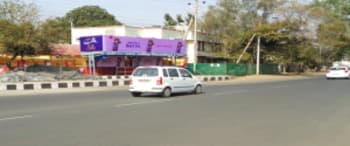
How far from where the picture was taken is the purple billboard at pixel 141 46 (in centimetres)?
4269

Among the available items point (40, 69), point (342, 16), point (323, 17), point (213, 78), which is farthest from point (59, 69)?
point (342, 16)

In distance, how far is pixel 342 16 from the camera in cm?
10381

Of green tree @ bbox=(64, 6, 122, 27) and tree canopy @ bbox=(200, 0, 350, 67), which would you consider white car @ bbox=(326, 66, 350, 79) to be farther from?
green tree @ bbox=(64, 6, 122, 27)

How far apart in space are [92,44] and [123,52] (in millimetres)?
3244

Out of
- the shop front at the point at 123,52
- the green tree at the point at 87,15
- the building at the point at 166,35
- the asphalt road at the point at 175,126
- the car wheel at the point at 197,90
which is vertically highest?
Answer: the green tree at the point at 87,15

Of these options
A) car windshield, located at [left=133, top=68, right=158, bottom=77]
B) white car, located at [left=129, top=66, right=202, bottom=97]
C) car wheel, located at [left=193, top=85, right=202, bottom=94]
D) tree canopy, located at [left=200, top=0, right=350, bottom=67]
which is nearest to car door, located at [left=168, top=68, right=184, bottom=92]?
white car, located at [left=129, top=66, right=202, bottom=97]

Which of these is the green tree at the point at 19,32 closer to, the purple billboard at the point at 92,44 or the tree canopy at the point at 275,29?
the purple billboard at the point at 92,44

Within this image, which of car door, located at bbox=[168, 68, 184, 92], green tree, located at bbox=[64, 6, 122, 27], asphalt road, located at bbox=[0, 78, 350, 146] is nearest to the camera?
asphalt road, located at bbox=[0, 78, 350, 146]

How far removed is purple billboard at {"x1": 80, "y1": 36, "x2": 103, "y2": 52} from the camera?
139 feet

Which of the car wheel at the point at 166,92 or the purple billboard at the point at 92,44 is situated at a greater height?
the purple billboard at the point at 92,44

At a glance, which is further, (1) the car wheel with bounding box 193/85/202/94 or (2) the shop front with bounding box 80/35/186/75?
(2) the shop front with bounding box 80/35/186/75

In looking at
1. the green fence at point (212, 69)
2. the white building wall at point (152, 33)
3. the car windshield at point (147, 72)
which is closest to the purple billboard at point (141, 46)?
the green fence at point (212, 69)

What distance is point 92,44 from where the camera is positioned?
140 feet

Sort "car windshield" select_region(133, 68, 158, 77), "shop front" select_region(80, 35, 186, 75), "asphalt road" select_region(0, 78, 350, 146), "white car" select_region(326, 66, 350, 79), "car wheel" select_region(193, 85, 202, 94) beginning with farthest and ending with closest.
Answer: "white car" select_region(326, 66, 350, 79)
"shop front" select_region(80, 35, 186, 75)
"car wheel" select_region(193, 85, 202, 94)
"car windshield" select_region(133, 68, 158, 77)
"asphalt road" select_region(0, 78, 350, 146)
